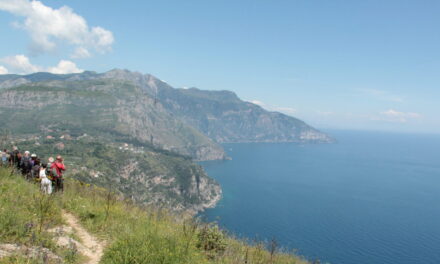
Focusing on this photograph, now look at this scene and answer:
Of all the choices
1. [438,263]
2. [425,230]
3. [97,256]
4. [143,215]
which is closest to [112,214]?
[143,215]

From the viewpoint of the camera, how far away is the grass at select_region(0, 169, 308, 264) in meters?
6.28

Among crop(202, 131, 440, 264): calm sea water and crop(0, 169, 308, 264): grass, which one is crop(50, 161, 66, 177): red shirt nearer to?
crop(0, 169, 308, 264): grass

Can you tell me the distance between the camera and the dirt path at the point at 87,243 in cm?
703

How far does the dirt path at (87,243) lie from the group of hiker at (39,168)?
3.37 metres

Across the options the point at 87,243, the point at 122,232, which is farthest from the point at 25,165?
the point at 122,232

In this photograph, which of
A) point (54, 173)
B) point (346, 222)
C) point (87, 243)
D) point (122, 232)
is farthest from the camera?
point (346, 222)

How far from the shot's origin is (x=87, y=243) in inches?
312

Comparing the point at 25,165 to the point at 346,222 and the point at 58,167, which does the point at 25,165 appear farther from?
the point at 346,222

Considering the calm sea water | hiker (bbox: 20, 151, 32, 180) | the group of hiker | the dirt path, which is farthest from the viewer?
the calm sea water

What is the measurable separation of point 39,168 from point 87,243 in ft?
29.8

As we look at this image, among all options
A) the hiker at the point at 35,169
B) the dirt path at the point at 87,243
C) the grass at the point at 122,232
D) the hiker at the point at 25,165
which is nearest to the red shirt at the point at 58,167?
the hiker at the point at 35,169

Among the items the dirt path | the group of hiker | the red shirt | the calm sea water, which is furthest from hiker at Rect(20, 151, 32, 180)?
the calm sea water

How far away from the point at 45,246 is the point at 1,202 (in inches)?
93.1

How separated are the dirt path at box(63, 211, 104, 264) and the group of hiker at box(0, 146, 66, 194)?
133 inches
